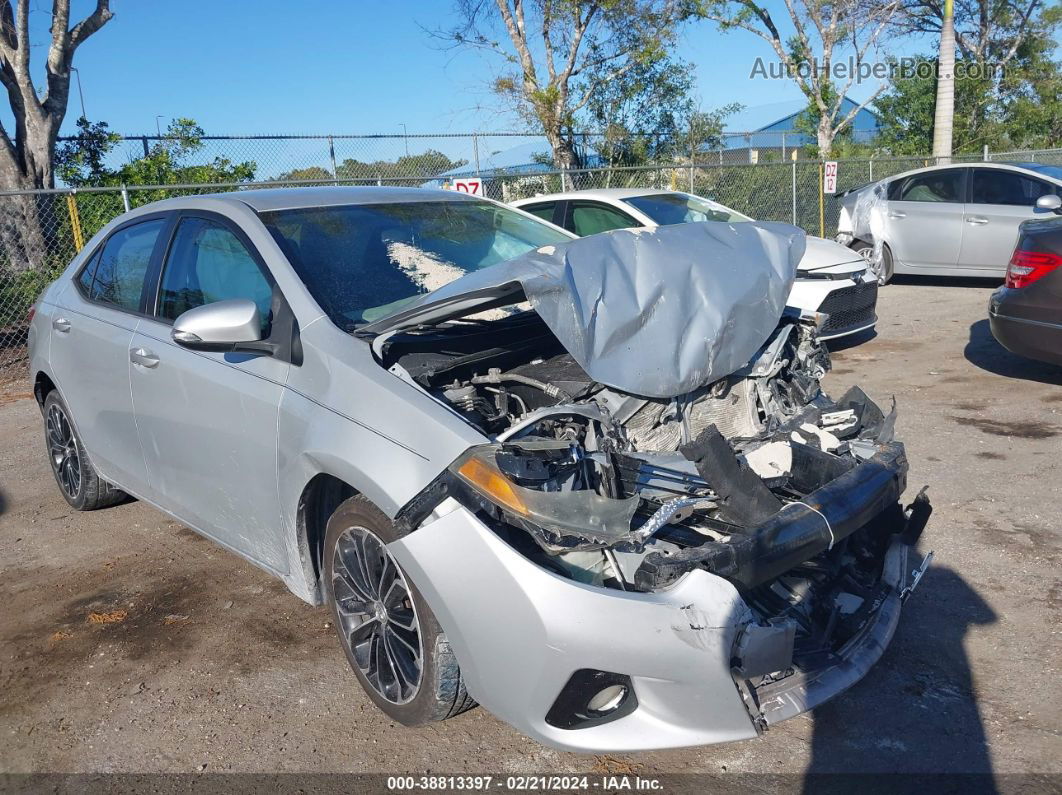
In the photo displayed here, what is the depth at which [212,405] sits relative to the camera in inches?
142

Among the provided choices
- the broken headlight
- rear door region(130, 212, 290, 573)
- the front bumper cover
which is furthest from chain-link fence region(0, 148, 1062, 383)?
the front bumper cover

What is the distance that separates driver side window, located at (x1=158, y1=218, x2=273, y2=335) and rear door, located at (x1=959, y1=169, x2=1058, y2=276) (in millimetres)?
10190

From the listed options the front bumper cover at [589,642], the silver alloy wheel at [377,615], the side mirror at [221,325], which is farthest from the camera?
the side mirror at [221,325]

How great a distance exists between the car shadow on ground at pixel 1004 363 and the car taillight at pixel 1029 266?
0.93m

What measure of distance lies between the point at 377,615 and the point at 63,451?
3.18 m

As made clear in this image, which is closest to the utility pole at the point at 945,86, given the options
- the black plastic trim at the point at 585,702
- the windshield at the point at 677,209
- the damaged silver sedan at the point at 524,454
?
the windshield at the point at 677,209

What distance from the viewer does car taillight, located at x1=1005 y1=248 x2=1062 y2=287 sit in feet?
20.9

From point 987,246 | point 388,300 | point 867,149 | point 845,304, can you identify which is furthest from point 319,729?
point 867,149

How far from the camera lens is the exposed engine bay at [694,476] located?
2.61 m

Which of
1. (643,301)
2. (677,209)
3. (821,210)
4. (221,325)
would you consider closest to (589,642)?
(643,301)

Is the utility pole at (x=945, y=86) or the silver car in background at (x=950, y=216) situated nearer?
the silver car in background at (x=950, y=216)

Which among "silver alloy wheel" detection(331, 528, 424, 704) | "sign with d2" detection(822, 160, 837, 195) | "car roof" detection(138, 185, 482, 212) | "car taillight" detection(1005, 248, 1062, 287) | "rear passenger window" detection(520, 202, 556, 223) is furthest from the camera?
"sign with d2" detection(822, 160, 837, 195)

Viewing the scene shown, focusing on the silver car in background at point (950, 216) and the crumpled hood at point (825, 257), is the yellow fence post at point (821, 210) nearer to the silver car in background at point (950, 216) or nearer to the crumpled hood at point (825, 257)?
the silver car in background at point (950, 216)

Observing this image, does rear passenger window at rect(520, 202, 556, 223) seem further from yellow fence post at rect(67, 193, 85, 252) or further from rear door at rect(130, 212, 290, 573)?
rear door at rect(130, 212, 290, 573)
